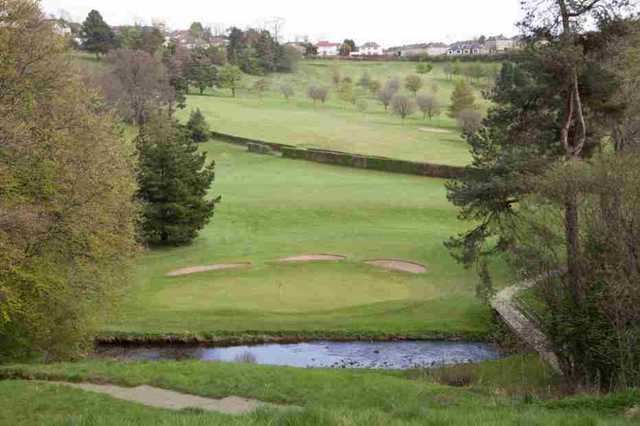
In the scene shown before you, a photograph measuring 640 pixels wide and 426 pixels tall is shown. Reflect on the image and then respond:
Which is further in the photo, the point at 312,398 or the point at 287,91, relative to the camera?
the point at 287,91

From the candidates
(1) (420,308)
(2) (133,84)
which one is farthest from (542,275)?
(2) (133,84)

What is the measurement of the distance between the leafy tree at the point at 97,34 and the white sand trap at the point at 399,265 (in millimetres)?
113009

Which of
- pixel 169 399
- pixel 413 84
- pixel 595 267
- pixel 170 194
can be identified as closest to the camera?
pixel 169 399

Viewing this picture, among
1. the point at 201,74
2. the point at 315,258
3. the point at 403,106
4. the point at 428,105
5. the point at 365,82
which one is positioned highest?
the point at 201,74

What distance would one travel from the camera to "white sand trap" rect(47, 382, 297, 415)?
13.3 meters

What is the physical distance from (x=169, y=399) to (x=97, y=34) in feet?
438

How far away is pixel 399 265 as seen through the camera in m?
36.0

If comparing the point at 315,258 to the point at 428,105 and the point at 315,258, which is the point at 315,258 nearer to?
the point at 315,258

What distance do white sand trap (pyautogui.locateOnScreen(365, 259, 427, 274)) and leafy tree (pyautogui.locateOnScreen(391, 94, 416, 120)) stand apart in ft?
238

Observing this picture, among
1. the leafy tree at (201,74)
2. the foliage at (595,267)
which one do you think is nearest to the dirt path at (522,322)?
Answer: the foliage at (595,267)

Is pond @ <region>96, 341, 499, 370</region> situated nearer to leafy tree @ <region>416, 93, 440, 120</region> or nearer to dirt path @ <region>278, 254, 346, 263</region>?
dirt path @ <region>278, 254, 346, 263</region>

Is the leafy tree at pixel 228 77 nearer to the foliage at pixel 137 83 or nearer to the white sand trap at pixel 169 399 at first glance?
the foliage at pixel 137 83

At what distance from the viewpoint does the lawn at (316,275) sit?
2758 centimetres

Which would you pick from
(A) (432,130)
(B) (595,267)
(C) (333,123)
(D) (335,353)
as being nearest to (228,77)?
(C) (333,123)
